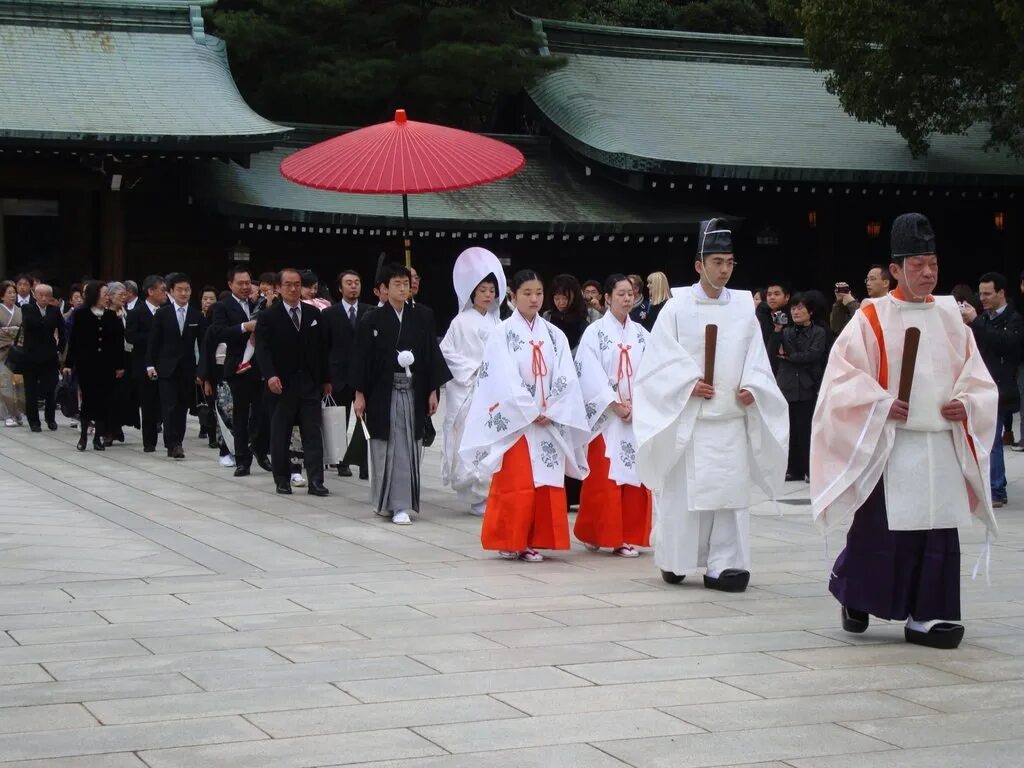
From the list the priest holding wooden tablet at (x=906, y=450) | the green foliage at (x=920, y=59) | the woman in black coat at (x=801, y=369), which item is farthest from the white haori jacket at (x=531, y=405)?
the green foliage at (x=920, y=59)

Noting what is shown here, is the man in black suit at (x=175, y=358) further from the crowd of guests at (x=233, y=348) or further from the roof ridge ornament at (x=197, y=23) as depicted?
the roof ridge ornament at (x=197, y=23)

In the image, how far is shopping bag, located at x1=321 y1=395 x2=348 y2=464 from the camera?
38.5ft

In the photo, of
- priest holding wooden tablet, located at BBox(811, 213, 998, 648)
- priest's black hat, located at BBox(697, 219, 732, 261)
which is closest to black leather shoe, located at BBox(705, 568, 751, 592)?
priest holding wooden tablet, located at BBox(811, 213, 998, 648)

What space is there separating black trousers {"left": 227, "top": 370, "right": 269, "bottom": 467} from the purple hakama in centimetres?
731

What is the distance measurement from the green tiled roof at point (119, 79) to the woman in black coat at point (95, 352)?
5503 mm

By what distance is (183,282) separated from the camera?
48.9 feet

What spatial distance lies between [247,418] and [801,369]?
186 inches

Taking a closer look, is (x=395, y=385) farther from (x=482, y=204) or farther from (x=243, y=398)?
(x=482, y=204)

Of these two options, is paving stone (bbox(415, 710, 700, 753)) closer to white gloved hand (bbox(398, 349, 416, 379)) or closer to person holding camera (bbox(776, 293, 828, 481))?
white gloved hand (bbox(398, 349, 416, 379))

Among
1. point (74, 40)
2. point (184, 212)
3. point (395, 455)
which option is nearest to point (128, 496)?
point (395, 455)

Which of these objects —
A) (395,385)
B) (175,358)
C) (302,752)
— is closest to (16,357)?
(175,358)

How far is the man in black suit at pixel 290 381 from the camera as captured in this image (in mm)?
11578

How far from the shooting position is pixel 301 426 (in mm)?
11648

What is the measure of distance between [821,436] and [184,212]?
55.7 ft
